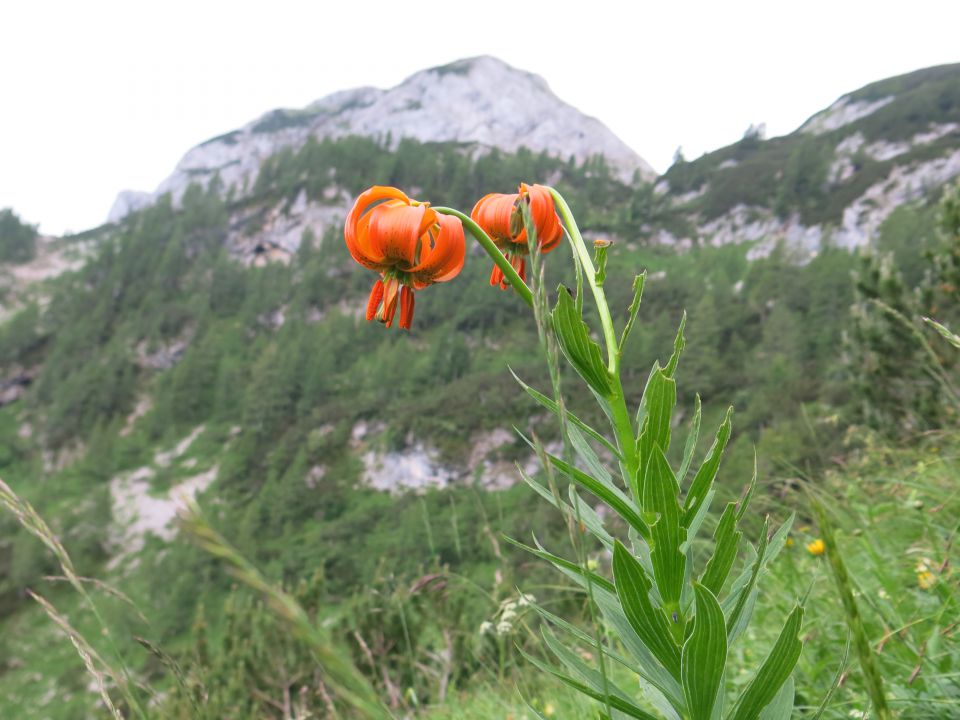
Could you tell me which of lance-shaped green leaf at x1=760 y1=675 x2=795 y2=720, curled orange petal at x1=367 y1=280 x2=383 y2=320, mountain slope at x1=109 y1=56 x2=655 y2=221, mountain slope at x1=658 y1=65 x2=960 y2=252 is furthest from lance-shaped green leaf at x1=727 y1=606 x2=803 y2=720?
mountain slope at x1=109 y1=56 x2=655 y2=221

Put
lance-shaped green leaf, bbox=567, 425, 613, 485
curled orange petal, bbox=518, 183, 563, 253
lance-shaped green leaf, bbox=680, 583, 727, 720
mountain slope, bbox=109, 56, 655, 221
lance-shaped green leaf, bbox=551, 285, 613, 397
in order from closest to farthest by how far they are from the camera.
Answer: lance-shaped green leaf, bbox=680, 583, 727, 720 → lance-shaped green leaf, bbox=551, 285, 613, 397 → lance-shaped green leaf, bbox=567, 425, 613, 485 → curled orange petal, bbox=518, 183, 563, 253 → mountain slope, bbox=109, 56, 655, 221

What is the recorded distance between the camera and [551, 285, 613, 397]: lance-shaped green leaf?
30.2 inches

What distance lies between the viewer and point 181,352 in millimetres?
59906

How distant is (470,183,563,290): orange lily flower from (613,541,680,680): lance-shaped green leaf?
0.45 metres

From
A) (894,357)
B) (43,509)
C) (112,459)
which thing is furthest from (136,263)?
(894,357)

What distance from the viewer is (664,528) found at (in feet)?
2.38

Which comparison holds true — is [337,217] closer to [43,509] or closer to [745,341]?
[43,509]

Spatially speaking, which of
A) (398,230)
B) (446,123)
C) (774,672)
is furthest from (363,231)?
(446,123)

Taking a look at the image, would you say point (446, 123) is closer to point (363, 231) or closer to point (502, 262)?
point (363, 231)

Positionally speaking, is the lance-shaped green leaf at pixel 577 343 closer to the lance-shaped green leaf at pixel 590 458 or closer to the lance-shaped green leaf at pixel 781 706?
the lance-shaped green leaf at pixel 590 458

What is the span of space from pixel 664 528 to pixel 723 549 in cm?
10

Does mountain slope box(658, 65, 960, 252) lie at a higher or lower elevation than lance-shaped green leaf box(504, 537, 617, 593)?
higher

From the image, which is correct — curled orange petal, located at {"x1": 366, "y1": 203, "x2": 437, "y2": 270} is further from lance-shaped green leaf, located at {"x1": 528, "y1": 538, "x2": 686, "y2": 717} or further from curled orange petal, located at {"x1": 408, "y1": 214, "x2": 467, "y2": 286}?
lance-shaped green leaf, located at {"x1": 528, "y1": 538, "x2": 686, "y2": 717}

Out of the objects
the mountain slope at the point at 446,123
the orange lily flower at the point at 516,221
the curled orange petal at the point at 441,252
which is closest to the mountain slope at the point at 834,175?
the mountain slope at the point at 446,123
